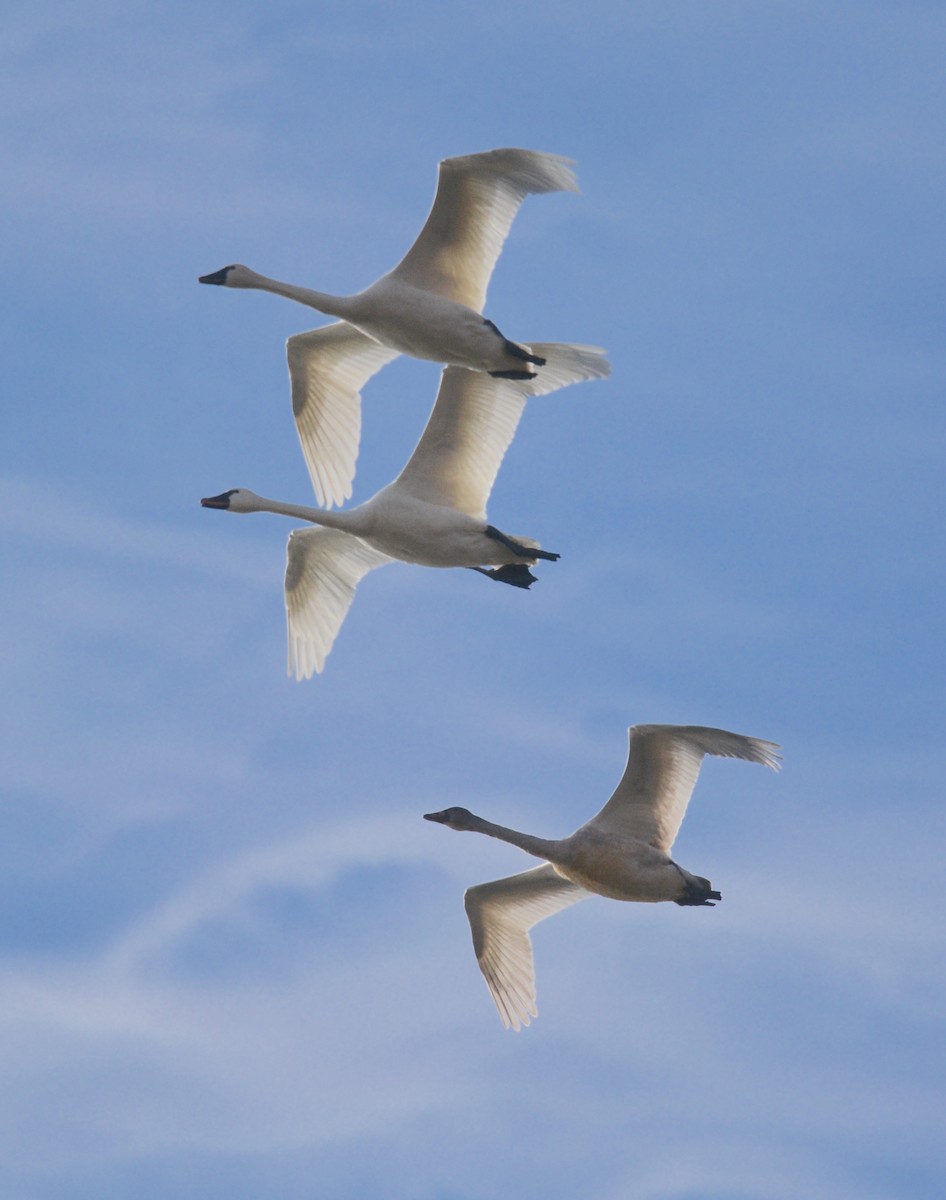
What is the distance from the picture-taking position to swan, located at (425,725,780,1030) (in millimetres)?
24516

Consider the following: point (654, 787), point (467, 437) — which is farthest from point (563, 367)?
point (654, 787)

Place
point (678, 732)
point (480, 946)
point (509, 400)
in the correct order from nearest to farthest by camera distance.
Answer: point (678, 732)
point (480, 946)
point (509, 400)

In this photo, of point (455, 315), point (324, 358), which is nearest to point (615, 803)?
point (455, 315)

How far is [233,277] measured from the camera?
2875 cm

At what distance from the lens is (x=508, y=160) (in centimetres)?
2566

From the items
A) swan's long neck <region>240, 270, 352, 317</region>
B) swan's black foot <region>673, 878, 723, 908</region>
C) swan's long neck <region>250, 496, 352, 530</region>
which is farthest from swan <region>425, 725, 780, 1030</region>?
swan's long neck <region>240, 270, 352, 317</region>

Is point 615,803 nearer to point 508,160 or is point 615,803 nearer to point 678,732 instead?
point 678,732

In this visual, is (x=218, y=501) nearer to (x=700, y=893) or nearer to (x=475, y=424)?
(x=475, y=424)

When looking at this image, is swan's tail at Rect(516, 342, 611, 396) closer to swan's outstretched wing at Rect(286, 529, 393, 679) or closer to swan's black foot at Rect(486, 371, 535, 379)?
swan's black foot at Rect(486, 371, 535, 379)

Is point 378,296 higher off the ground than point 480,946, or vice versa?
point 378,296

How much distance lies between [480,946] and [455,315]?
6.74m

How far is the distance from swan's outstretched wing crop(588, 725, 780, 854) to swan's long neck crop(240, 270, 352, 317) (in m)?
5.77

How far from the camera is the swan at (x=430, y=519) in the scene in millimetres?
26469

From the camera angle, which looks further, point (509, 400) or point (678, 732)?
point (509, 400)
